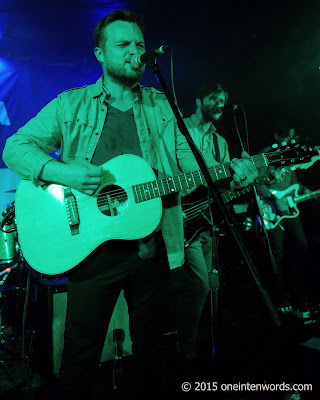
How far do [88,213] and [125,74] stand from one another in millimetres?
1043

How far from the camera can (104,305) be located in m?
1.98

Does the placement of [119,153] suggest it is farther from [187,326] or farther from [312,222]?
[312,222]

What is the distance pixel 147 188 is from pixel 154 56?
805 mm

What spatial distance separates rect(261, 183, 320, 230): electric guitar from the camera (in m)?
6.14

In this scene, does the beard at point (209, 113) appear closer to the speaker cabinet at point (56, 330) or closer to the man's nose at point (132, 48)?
the man's nose at point (132, 48)

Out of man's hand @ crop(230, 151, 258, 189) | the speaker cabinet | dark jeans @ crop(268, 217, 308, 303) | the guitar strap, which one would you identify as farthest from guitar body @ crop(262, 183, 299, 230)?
man's hand @ crop(230, 151, 258, 189)

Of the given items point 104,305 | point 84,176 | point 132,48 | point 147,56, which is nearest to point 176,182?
point 84,176

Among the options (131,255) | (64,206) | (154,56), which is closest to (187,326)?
(131,255)

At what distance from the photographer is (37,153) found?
6.80 feet

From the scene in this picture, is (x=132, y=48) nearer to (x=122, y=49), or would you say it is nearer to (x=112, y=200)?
(x=122, y=49)

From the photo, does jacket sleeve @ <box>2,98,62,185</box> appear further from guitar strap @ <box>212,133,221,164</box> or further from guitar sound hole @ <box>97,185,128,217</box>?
guitar strap @ <box>212,133,221,164</box>

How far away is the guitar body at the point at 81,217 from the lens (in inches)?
80.7

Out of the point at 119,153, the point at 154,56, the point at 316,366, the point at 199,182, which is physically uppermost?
the point at 154,56

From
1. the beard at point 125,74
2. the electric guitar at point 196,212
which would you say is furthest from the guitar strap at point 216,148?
the beard at point 125,74
